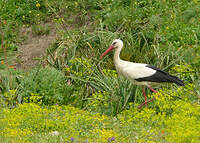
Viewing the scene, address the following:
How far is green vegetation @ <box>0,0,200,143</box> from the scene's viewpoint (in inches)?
228

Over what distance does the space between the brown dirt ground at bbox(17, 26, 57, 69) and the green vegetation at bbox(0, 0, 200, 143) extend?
0.13 m

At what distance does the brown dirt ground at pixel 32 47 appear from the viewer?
34.5 feet

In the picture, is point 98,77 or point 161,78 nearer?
point 161,78

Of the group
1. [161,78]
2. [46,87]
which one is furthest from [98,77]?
[161,78]

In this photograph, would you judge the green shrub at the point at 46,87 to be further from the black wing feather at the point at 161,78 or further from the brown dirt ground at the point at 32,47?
the brown dirt ground at the point at 32,47

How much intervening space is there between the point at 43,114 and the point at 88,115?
2.56 feet

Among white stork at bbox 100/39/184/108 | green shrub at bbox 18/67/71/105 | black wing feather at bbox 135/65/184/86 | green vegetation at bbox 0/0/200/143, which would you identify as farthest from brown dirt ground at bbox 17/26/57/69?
black wing feather at bbox 135/65/184/86

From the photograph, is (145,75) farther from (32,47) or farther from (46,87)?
(32,47)

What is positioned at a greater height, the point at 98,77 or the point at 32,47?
the point at 32,47

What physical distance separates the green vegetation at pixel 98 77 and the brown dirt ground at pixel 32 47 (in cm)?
13

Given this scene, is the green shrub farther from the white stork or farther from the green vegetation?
the white stork

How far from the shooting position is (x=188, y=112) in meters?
5.36

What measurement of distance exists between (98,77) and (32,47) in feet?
12.4

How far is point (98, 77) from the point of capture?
7828 millimetres
